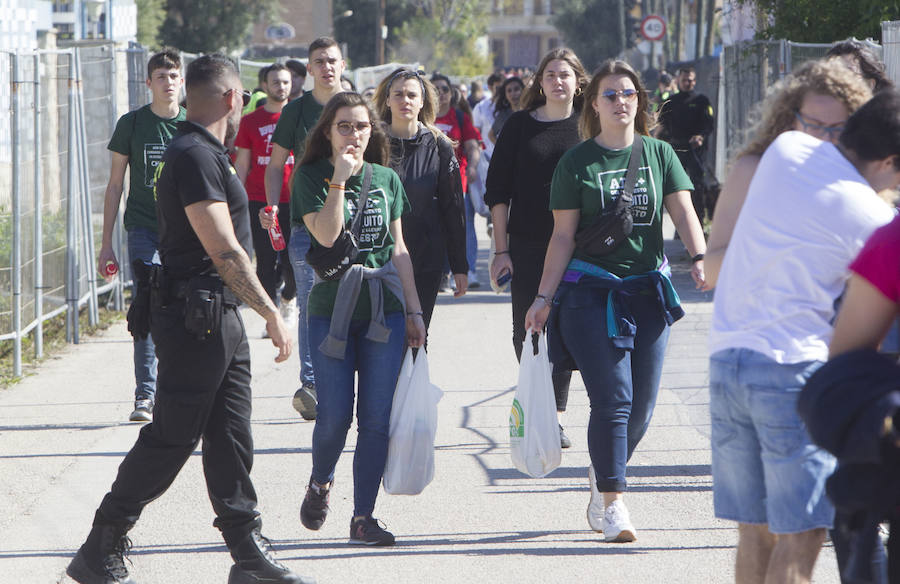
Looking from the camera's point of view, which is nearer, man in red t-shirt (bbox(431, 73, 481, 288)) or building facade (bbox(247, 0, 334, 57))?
man in red t-shirt (bbox(431, 73, 481, 288))

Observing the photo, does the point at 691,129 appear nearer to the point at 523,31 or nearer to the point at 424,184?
the point at 424,184

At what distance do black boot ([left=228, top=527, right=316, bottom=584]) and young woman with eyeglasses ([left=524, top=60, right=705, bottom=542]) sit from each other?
1317 mm

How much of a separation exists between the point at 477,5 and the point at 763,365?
76.7 metres

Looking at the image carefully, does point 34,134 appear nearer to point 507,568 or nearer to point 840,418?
point 507,568

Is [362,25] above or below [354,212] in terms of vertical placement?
above

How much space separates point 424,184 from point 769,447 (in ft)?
10.7

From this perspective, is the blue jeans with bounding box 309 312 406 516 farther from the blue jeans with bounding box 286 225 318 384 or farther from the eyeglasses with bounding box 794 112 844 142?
the eyeglasses with bounding box 794 112 844 142

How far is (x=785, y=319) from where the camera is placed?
3.31 metres

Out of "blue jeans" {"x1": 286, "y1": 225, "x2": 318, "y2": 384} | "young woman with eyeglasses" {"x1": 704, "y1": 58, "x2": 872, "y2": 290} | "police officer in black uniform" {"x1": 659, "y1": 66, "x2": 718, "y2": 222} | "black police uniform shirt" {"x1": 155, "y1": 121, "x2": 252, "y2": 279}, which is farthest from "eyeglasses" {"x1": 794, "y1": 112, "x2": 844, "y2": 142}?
"police officer in black uniform" {"x1": 659, "y1": 66, "x2": 718, "y2": 222}

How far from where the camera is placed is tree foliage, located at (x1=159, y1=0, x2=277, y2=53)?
46781 millimetres

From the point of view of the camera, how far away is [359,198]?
5215 mm

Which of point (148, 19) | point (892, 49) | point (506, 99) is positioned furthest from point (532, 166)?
point (148, 19)

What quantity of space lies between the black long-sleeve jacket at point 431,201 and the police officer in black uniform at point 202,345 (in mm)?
1676

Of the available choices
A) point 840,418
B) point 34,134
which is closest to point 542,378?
point 840,418
